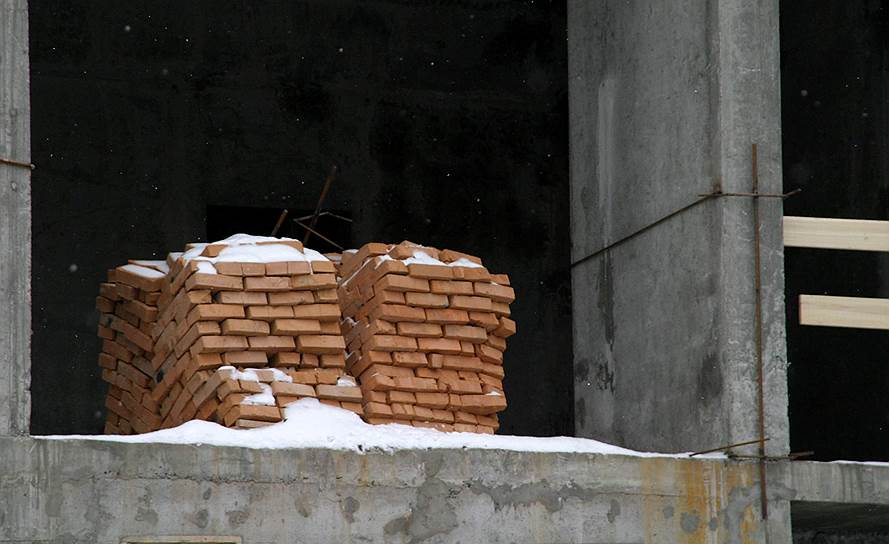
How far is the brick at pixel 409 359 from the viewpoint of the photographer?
32.5ft

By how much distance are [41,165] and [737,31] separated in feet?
20.3

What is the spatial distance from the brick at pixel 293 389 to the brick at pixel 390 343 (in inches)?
23.8

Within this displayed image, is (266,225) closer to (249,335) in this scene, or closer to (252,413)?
(249,335)

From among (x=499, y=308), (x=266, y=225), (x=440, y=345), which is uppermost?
(x=266, y=225)

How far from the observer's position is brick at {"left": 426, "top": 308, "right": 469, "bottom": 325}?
10.1 metres

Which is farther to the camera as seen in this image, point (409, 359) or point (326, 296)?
point (409, 359)

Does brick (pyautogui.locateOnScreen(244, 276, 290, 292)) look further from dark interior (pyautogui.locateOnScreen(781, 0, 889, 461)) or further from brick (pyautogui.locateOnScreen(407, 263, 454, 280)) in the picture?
dark interior (pyautogui.locateOnScreen(781, 0, 889, 461))

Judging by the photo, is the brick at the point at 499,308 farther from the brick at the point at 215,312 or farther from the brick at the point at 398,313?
the brick at the point at 215,312

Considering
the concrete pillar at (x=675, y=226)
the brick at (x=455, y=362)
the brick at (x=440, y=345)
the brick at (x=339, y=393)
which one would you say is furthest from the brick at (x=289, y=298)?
the concrete pillar at (x=675, y=226)

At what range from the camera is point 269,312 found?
957 centimetres

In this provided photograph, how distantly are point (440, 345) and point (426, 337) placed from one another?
10 centimetres

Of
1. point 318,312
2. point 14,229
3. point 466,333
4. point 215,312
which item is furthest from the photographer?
point 466,333

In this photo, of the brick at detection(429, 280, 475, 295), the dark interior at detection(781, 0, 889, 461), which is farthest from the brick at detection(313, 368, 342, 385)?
the dark interior at detection(781, 0, 889, 461)

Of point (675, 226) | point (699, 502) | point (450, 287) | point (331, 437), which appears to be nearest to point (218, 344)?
point (331, 437)
